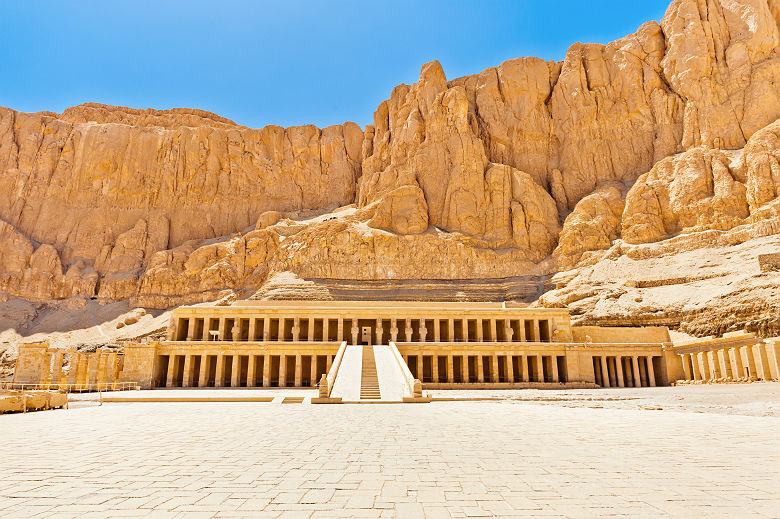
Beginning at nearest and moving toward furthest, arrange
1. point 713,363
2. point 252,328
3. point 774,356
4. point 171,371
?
point 774,356 < point 713,363 < point 171,371 < point 252,328

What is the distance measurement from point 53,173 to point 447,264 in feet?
234

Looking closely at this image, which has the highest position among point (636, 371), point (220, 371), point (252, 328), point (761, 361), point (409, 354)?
point (252, 328)

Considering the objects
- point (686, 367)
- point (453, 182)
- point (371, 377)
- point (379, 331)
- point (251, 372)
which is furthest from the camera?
point (453, 182)

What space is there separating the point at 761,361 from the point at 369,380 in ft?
89.5

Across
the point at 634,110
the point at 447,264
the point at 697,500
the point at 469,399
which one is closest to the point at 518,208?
the point at 447,264

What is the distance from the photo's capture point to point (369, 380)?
27.0m

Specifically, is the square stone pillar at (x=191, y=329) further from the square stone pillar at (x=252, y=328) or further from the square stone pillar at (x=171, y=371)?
the square stone pillar at (x=171, y=371)

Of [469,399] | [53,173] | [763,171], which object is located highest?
[53,173]

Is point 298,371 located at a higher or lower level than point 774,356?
lower

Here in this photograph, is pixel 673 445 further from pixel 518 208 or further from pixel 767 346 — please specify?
pixel 518 208

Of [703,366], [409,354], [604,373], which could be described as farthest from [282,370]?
[703,366]

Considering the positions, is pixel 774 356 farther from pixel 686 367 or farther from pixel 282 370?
pixel 282 370

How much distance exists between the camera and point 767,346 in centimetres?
3353

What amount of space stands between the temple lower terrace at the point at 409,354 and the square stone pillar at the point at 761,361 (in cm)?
7
